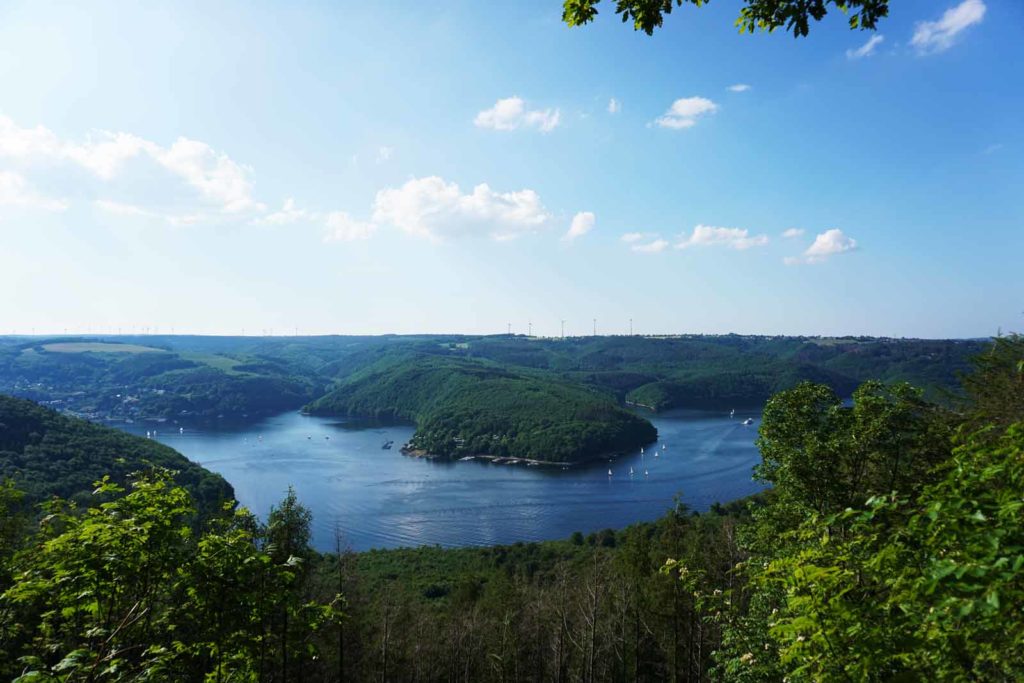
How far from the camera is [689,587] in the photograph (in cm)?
514

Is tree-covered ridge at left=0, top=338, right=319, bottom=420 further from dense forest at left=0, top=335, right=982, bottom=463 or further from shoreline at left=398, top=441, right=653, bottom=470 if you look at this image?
shoreline at left=398, top=441, right=653, bottom=470

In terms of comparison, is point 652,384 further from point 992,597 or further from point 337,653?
point 992,597

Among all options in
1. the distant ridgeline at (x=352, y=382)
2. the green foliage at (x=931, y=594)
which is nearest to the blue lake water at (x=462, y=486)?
the distant ridgeline at (x=352, y=382)

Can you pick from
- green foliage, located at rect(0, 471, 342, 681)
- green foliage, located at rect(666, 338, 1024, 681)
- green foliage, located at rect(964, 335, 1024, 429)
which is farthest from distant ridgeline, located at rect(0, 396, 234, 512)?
green foliage, located at rect(666, 338, 1024, 681)

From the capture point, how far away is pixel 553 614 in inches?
820

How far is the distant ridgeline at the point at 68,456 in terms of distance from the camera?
5225cm

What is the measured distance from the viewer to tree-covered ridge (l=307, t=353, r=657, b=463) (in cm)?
9581

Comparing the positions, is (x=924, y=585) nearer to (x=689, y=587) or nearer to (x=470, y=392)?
(x=689, y=587)

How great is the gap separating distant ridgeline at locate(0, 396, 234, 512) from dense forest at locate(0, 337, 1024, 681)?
39.3 metres

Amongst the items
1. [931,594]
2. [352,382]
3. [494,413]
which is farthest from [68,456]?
[352,382]

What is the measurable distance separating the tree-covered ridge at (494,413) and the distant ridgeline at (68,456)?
43306 mm

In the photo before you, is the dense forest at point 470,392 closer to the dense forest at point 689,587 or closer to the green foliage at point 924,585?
the dense forest at point 689,587

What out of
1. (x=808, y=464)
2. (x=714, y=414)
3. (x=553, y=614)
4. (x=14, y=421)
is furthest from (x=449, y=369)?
(x=808, y=464)

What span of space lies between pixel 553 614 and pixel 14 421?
71.4 meters
